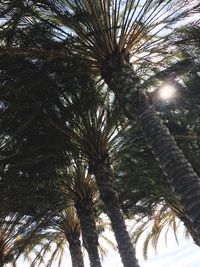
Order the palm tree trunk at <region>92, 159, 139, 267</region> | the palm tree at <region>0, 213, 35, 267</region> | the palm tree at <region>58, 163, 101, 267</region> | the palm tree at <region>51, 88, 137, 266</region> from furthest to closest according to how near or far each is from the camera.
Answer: the palm tree at <region>0, 213, 35, 267</region>, the palm tree at <region>58, 163, 101, 267</region>, the palm tree at <region>51, 88, 137, 266</region>, the palm tree trunk at <region>92, 159, 139, 267</region>

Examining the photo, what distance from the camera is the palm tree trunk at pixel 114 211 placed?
9047 millimetres

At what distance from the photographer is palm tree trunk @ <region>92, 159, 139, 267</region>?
356 inches

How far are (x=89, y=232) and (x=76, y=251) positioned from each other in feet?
12.7

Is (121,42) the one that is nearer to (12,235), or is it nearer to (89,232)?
(89,232)

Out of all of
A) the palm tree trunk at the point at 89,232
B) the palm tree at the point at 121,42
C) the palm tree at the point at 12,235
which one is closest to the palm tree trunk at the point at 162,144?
the palm tree at the point at 121,42

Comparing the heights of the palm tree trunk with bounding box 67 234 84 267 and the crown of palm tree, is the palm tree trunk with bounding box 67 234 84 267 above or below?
below

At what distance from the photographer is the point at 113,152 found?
37.6 feet

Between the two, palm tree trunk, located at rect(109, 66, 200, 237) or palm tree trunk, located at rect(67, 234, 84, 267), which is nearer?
palm tree trunk, located at rect(109, 66, 200, 237)

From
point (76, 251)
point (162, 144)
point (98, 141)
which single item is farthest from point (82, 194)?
point (162, 144)

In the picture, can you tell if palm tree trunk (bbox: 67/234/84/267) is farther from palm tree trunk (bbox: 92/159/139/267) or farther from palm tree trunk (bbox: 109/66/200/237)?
palm tree trunk (bbox: 109/66/200/237)

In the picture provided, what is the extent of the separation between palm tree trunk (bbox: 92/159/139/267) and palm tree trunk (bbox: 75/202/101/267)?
199 cm

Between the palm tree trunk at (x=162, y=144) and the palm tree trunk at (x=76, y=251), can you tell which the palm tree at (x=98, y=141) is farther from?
the palm tree trunk at (x=76, y=251)

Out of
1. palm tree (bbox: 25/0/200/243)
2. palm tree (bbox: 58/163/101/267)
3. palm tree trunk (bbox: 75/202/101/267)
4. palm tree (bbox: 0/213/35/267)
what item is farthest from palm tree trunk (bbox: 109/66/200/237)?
palm tree (bbox: 0/213/35/267)

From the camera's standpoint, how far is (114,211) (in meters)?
9.62
